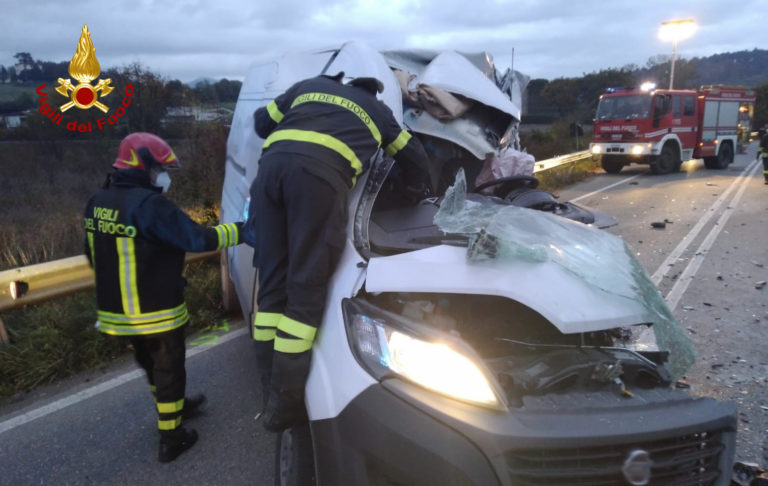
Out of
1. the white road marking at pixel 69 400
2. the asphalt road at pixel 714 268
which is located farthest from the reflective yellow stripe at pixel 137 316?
the asphalt road at pixel 714 268

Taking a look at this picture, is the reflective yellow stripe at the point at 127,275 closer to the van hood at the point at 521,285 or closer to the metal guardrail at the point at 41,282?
the van hood at the point at 521,285

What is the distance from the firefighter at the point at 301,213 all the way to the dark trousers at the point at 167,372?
0.76 metres

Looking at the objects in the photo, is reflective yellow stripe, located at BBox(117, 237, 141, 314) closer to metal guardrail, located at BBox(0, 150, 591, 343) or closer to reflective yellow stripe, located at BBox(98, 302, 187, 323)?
reflective yellow stripe, located at BBox(98, 302, 187, 323)

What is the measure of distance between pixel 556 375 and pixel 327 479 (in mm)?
839

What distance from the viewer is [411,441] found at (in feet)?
5.12

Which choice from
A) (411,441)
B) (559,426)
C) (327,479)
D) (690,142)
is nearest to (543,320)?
(559,426)

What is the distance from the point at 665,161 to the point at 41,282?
54.1ft

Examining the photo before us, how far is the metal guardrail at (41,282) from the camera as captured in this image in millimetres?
3480

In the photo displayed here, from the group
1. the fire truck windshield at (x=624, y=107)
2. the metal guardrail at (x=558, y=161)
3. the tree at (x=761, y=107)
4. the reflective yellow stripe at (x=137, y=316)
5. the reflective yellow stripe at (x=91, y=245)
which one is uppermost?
the tree at (x=761, y=107)

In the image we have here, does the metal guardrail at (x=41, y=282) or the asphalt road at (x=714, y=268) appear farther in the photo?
the metal guardrail at (x=41, y=282)

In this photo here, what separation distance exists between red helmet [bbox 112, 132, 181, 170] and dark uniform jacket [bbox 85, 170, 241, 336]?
0.04m

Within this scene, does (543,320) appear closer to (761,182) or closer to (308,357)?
(308,357)

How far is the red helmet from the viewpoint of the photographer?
100 inches

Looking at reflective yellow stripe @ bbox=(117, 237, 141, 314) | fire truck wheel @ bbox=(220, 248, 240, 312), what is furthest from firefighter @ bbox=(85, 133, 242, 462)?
fire truck wheel @ bbox=(220, 248, 240, 312)
